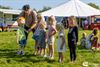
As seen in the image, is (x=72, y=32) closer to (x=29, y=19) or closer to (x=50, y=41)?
(x=50, y=41)

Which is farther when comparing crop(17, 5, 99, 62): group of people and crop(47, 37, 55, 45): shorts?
crop(47, 37, 55, 45): shorts

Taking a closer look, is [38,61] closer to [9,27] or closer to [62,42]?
[62,42]

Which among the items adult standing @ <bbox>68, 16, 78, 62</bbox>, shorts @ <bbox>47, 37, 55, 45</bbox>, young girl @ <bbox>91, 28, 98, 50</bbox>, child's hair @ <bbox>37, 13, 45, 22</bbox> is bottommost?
young girl @ <bbox>91, 28, 98, 50</bbox>

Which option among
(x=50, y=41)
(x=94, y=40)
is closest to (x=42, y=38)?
(x=50, y=41)

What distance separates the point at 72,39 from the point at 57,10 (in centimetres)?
1063

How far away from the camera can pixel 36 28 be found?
42.5 feet

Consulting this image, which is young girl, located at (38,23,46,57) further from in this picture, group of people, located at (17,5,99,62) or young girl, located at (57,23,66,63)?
young girl, located at (57,23,66,63)

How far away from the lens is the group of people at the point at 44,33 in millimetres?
11473

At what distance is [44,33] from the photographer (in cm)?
1269

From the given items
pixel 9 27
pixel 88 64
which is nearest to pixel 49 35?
pixel 88 64

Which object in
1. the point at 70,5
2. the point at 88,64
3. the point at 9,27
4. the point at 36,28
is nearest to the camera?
the point at 88,64

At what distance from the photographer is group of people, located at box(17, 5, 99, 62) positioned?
11.5 m

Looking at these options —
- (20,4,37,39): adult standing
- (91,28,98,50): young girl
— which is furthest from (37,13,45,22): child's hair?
(91,28,98,50): young girl

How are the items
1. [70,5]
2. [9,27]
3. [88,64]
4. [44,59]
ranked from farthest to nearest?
[9,27]
[70,5]
[44,59]
[88,64]
